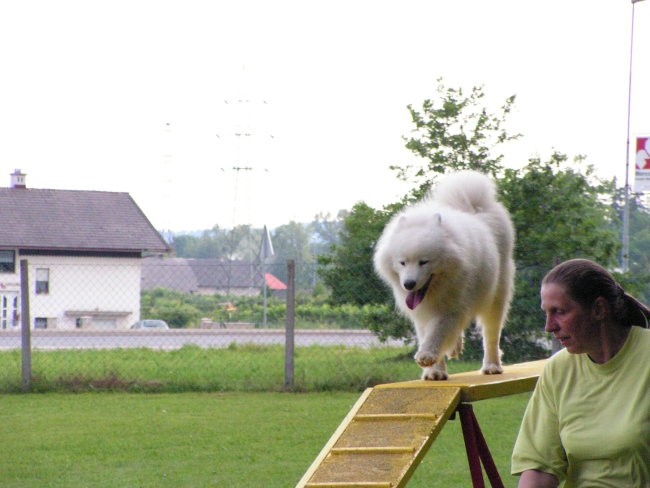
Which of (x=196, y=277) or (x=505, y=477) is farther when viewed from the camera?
(x=196, y=277)

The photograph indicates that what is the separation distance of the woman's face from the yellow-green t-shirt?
14cm

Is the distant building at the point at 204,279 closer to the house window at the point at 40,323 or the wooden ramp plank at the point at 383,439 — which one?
the house window at the point at 40,323

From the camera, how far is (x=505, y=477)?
662 centimetres

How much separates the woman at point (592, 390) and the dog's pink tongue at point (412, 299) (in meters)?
1.57

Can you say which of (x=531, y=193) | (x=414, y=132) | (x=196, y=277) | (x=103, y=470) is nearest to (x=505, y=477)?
(x=103, y=470)

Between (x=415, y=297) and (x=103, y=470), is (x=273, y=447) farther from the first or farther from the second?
(x=415, y=297)

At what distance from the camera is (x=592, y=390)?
335 cm

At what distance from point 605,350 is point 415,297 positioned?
5.81ft

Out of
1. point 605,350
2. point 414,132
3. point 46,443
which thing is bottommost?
point 46,443

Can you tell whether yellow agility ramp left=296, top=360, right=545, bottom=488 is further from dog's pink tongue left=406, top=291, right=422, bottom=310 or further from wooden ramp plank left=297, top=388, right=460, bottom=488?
dog's pink tongue left=406, top=291, right=422, bottom=310

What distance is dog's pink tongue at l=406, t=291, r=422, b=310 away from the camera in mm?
5012

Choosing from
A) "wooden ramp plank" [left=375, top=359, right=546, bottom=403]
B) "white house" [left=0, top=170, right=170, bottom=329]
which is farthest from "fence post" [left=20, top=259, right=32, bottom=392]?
"white house" [left=0, top=170, right=170, bottom=329]

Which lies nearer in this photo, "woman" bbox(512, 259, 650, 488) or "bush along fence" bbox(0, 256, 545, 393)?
"woman" bbox(512, 259, 650, 488)

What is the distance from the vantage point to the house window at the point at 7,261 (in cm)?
2274
